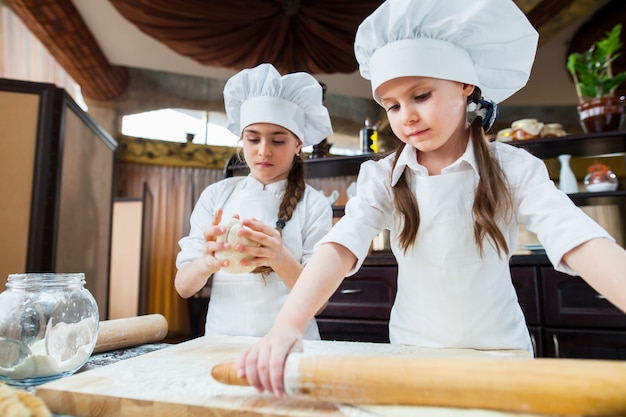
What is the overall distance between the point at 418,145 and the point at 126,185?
637cm

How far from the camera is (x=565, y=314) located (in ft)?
6.38

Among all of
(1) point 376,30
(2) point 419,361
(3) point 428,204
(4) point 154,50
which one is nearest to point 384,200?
(3) point 428,204

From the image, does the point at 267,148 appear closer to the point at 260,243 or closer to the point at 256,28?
the point at 260,243

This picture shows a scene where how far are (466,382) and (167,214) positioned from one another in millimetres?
6781

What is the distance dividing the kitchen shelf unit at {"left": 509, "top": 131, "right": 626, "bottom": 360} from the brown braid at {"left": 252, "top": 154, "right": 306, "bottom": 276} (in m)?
1.02

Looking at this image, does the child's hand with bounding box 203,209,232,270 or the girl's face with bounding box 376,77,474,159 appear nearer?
the girl's face with bounding box 376,77,474,159

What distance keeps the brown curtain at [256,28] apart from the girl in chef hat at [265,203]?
2.46m

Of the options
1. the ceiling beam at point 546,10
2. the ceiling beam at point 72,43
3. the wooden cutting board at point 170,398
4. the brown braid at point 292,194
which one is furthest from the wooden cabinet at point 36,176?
the ceiling beam at point 546,10

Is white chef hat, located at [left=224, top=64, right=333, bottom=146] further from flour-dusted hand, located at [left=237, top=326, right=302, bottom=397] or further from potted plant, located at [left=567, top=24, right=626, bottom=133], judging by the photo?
potted plant, located at [left=567, top=24, right=626, bottom=133]

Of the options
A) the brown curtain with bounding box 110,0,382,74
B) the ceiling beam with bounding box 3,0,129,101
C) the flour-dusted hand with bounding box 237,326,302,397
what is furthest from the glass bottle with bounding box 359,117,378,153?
the ceiling beam with bounding box 3,0,129,101

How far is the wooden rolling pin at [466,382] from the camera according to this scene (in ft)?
1.37

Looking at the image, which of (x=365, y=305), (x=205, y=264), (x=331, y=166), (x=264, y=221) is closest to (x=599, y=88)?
(x=331, y=166)

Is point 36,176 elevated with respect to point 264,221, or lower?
elevated

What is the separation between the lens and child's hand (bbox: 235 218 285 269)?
1000 mm
